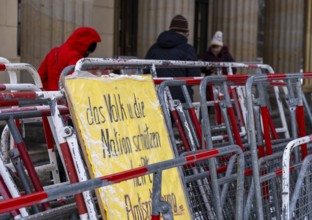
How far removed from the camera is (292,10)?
18.2 m

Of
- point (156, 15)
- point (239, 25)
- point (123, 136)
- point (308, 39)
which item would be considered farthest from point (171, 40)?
point (308, 39)

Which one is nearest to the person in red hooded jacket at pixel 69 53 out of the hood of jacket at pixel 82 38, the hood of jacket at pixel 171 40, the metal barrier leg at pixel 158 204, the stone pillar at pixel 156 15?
the hood of jacket at pixel 82 38

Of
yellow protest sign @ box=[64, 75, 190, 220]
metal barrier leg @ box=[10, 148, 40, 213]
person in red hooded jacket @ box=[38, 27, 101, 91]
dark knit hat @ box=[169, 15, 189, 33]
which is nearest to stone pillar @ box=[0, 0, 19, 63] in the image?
dark knit hat @ box=[169, 15, 189, 33]

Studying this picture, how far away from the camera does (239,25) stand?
15.2m

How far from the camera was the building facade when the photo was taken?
32.3ft

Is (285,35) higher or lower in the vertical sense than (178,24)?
higher

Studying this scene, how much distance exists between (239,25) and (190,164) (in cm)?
1137

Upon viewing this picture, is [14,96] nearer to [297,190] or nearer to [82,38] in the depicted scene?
[297,190]

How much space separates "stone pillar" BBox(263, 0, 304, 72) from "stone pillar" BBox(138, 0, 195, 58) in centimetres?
585

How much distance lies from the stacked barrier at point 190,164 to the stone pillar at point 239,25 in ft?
31.6

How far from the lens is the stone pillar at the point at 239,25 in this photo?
49.9 feet

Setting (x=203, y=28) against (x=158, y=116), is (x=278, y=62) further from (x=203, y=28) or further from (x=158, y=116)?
(x=158, y=116)

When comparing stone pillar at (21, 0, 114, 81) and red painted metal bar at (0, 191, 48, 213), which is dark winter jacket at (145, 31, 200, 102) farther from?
red painted metal bar at (0, 191, 48, 213)

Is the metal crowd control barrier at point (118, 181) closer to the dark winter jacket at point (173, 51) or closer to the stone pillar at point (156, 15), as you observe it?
the dark winter jacket at point (173, 51)
